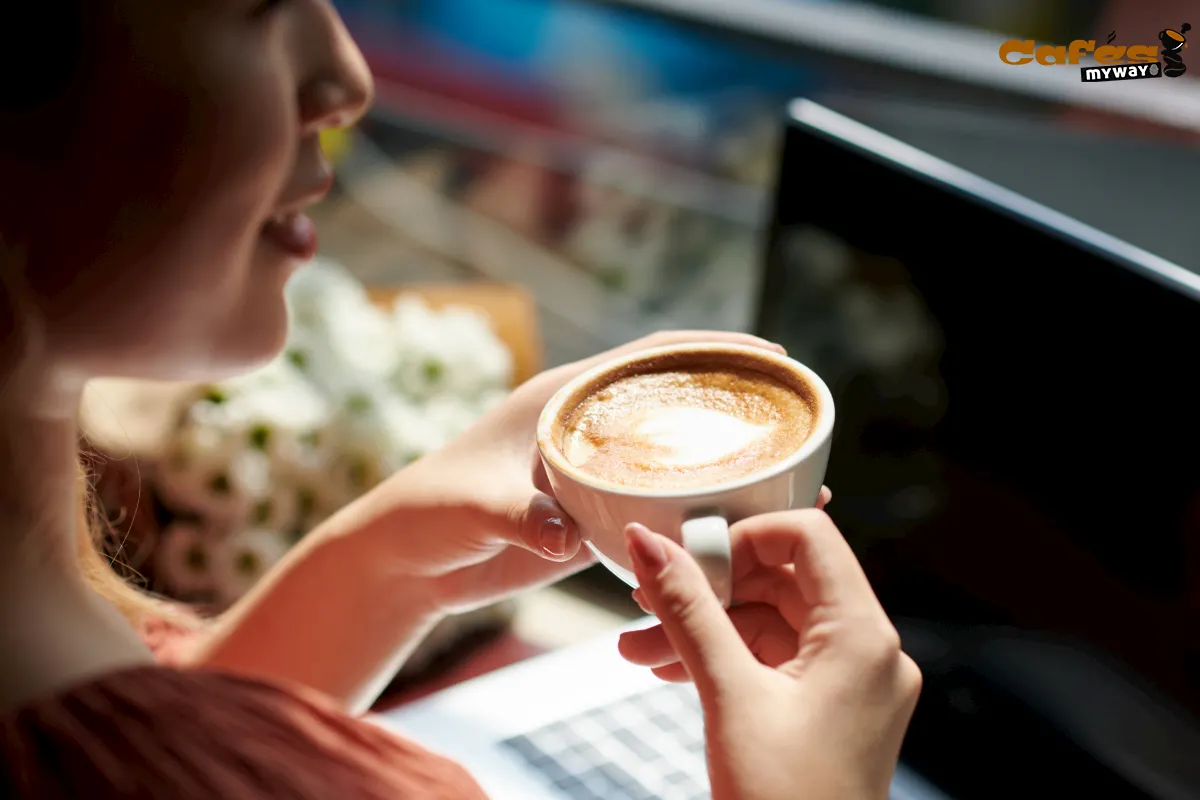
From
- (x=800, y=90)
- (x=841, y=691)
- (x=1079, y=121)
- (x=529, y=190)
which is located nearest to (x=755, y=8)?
(x=800, y=90)

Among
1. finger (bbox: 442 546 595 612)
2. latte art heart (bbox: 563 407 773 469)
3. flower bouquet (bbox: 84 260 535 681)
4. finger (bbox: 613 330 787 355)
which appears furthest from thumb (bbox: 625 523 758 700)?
flower bouquet (bbox: 84 260 535 681)

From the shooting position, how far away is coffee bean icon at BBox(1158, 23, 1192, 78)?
0.96m

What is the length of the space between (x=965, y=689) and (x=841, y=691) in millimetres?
502

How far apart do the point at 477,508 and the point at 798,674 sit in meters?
0.33

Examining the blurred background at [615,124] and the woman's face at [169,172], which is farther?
the blurred background at [615,124]

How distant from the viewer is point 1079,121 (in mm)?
1181

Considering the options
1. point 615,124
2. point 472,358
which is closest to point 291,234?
point 472,358

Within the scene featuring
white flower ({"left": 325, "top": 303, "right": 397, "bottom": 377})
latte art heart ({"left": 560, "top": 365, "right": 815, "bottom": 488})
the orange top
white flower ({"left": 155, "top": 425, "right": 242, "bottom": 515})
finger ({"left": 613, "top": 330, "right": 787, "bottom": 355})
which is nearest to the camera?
the orange top

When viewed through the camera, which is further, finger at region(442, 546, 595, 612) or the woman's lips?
finger at region(442, 546, 595, 612)

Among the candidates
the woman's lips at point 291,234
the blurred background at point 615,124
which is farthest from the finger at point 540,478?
the blurred background at point 615,124

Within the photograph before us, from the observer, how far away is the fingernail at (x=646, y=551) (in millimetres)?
593

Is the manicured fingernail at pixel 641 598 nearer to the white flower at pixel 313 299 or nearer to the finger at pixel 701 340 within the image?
the finger at pixel 701 340

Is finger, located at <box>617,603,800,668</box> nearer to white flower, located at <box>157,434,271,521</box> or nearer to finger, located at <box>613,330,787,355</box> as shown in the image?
finger, located at <box>613,330,787,355</box>

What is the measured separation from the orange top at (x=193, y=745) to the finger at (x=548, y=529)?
167 millimetres
